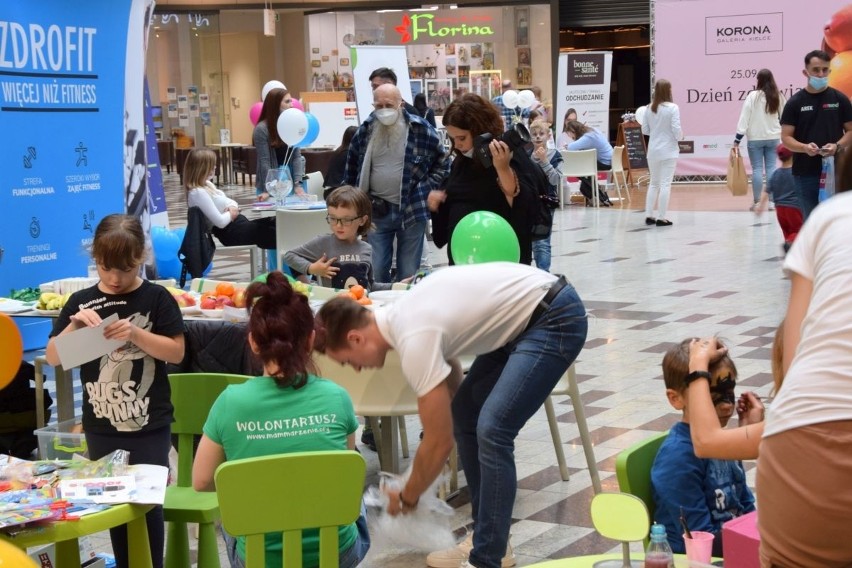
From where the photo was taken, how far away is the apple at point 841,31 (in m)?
8.24

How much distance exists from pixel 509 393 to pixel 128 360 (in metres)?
1.18

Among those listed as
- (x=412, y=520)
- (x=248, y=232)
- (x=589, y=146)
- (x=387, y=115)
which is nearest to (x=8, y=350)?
(x=412, y=520)

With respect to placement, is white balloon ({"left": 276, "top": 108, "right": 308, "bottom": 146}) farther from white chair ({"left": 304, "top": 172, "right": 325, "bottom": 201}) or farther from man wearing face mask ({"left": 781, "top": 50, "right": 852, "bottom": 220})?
man wearing face mask ({"left": 781, "top": 50, "right": 852, "bottom": 220})

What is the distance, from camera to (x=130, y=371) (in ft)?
11.7

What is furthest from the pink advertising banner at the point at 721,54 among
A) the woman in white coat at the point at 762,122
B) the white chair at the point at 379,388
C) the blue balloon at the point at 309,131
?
the white chair at the point at 379,388

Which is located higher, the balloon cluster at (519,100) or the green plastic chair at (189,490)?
the balloon cluster at (519,100)

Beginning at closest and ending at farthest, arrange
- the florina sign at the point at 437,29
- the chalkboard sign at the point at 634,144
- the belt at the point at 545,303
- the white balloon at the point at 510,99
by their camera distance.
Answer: the belt at the point at 545,303
the white balloon at the point at 510,99
the chalkboard sign at the point at 634,144
the florina sign at the point at 437,29

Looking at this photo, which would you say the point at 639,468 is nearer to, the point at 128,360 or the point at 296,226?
the point at 128,360

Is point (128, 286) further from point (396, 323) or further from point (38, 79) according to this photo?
point (38, 79)

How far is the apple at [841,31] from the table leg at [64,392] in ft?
19.6

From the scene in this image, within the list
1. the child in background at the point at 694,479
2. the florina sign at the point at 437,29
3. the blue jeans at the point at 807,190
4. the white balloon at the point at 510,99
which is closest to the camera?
the child in background at the point at 694,479

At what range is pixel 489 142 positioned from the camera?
15.8 ft

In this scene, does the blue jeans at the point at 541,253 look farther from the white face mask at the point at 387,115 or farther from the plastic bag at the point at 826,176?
the white face mask at the point at 387,115

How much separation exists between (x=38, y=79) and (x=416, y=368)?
5662 millimetres
